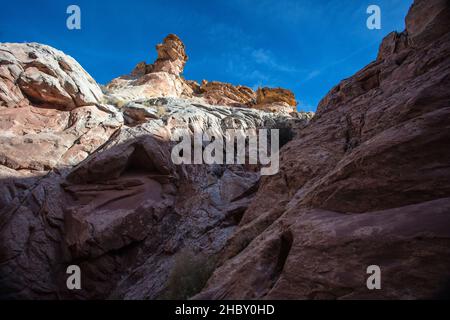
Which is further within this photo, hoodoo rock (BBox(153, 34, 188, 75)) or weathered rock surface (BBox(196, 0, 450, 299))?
hoodoo rock (BBox(153, 34, 188, 75))

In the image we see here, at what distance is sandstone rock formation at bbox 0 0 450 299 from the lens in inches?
138

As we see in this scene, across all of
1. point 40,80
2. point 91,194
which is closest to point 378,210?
point 91,194

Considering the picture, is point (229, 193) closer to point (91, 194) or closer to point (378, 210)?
point (91, 194)

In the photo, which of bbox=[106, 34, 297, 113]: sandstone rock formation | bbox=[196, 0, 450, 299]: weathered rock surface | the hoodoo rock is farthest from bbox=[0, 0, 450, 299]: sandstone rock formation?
the hoodoo rock

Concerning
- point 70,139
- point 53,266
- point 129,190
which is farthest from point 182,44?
point 53,266

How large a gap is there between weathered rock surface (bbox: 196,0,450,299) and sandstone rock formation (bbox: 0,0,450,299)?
22 millimetres

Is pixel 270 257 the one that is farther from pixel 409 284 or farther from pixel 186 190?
pixel 186 190

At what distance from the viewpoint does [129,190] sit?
11180 mm

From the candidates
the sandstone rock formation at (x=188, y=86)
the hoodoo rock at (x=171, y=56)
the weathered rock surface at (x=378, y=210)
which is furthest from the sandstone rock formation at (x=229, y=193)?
the hoodoo rock at (x=171, y=56)

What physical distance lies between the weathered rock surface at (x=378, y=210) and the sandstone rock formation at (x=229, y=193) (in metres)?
0.02

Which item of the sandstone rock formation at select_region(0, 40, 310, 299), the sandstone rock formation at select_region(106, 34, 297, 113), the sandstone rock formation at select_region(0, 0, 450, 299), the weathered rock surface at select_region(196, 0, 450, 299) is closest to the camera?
the weathered rock surface at select_region(196, 0, 450, 299)

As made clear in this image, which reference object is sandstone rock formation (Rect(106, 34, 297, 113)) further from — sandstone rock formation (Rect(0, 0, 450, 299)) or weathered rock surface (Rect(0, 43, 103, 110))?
weathered rock surface (Rect(0, 43, 103, 110))
